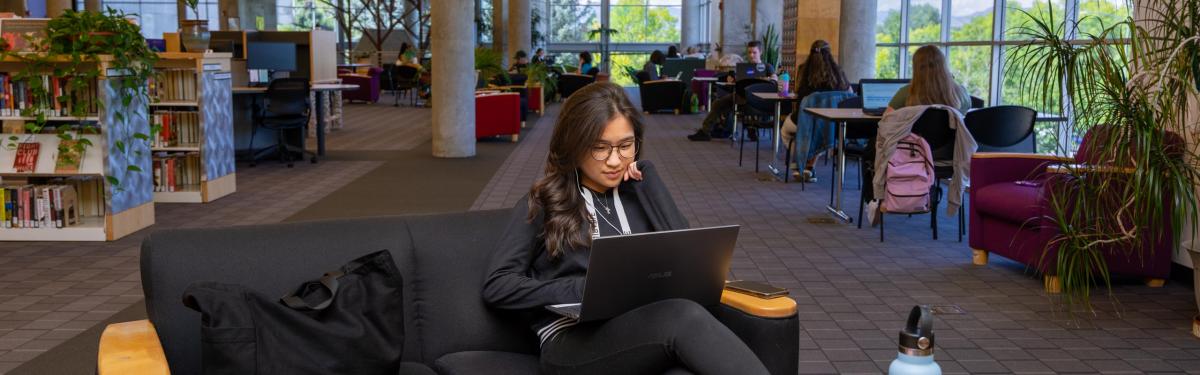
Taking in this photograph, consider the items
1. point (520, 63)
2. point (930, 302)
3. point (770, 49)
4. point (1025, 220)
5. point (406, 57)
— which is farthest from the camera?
point (406, 57)

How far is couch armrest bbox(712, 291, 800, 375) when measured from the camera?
265 cm

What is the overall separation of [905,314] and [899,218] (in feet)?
10.1

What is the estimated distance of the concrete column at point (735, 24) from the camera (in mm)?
22641

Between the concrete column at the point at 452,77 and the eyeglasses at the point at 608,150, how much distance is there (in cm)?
908

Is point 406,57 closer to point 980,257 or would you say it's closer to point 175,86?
point 175,86

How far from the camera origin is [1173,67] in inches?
177

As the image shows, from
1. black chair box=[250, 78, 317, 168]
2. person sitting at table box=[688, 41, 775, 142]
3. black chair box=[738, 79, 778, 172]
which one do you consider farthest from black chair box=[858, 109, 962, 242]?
person sitting at table box=[688, 41, 775, 142]

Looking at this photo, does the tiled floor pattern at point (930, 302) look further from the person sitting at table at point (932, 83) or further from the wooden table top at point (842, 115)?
the person sitting at table at point (932, 83)

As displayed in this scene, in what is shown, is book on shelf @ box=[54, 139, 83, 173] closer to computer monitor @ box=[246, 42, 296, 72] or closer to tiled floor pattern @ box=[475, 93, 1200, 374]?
tiled floor pattern @ box=[475, 93, 1200, 374]

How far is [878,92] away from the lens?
8406mm

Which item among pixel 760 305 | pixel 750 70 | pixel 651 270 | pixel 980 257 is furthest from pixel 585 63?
pixel 651 270

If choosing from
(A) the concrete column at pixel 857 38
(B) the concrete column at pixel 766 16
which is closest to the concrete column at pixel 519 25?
(B) the concrete column at pixel 766 16

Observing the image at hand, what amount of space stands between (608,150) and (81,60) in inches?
196

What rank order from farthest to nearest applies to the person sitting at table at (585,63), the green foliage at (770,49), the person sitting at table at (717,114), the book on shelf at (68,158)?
the person sitting at table at (585,63) < the green foliage at (770,49) < the person sitting at table at (717,114) < the book on shelf at (68,158)
